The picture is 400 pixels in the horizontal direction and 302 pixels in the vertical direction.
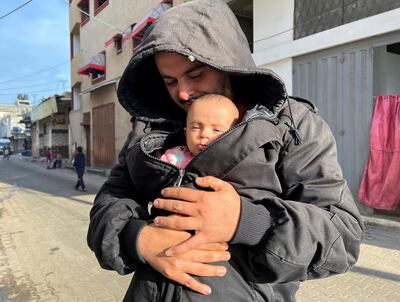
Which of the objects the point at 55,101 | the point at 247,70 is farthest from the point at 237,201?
the point at 55,101

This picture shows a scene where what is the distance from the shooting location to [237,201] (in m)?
1.08

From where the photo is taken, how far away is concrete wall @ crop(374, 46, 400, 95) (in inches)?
274

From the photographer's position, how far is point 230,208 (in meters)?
1.07

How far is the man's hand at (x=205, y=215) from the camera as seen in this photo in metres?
1.05

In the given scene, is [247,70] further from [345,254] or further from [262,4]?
[262,4]

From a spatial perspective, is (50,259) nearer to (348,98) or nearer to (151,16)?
(348,98)

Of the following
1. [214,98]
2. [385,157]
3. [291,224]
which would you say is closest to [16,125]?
[385,157]

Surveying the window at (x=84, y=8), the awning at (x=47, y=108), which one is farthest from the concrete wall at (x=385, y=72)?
the awning at (x=47, y=108)

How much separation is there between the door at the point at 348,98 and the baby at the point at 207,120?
250 inches

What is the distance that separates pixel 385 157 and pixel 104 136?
14907 mm

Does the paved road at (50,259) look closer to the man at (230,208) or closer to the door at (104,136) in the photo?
the man at (230,208)

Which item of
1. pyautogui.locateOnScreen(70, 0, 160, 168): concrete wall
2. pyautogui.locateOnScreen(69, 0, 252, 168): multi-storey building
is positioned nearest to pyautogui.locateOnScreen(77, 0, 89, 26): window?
pyautogui.locateOnScreen(69, 0, 252, 168): multi-storey building

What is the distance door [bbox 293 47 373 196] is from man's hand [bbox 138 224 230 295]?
6.70m

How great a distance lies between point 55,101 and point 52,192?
16.9m
